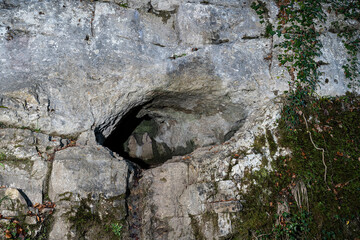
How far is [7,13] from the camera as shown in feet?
15.2

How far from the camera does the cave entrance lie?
18.0 feet

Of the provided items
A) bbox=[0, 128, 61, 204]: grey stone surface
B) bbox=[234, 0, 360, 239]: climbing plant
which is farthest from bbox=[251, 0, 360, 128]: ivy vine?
bbox=[0, 128, 61, 204]: grey stone surface

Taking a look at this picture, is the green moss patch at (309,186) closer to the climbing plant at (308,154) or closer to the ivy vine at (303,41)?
the climbing plant at (308,154)

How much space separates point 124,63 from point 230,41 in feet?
7.13

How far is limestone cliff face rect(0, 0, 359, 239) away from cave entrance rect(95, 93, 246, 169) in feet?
0.16

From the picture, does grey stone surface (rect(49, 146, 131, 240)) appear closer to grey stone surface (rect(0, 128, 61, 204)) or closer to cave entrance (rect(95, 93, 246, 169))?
grey stone surface (rect(0, 128, 61, 204))

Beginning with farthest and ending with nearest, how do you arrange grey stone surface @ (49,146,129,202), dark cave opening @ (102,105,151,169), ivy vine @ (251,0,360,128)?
dark cave opening @ (102,105,151,169) → ivy vine @ (251,0,360,128) → grey stone surface @ (49,146,129,202)

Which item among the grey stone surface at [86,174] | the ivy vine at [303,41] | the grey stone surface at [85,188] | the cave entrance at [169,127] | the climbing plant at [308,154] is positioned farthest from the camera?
the cave entrance at [169,127]

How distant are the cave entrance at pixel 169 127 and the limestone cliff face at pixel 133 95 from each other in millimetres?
49

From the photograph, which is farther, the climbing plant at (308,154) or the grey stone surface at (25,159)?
the climbing plant at (308,154)

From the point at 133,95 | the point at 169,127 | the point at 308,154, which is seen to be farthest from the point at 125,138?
the point at 308,154

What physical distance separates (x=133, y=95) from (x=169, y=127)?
1969mm

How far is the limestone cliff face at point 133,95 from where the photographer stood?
4098 millimetres

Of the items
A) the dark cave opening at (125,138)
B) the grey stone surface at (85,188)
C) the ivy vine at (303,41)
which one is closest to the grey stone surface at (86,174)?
the grey stone surface at (85,188)
